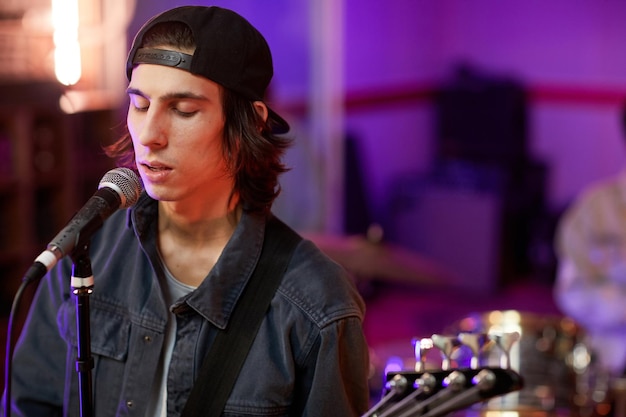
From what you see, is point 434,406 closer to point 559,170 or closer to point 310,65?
point 310,65

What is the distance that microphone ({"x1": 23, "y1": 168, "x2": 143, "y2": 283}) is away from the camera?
5.04 ft

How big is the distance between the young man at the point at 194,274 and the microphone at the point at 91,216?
0.06 meters

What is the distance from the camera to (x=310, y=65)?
657cm

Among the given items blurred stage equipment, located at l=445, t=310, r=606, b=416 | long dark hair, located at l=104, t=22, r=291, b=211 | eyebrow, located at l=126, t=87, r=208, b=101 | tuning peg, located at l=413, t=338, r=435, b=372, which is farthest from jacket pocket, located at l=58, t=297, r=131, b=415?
blurred stage equipment, located at l=445, t=310, r=606, b=416

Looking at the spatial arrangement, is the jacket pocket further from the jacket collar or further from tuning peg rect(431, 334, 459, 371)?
tuning peg rect(431, 334, 459, 371)

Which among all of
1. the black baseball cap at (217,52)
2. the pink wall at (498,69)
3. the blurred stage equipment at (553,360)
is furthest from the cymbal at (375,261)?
the pink wall at (498,69)

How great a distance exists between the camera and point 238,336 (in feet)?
6.18

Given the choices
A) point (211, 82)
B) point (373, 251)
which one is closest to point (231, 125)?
point (211, 82)

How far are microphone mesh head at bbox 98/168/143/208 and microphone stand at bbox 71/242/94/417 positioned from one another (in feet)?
0.39

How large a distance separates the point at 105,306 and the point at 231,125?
0.46 metres

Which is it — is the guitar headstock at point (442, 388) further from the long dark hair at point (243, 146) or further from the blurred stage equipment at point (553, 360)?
the blurred stage equipment at point (553, 360)

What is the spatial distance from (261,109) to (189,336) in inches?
17.7

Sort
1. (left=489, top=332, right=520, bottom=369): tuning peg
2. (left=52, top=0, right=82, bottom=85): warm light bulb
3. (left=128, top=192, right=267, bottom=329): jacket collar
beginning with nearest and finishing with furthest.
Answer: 1. (left=489, top=332, right=520, bottom=369): tuning peg
2. (left=128, top=192, right=267, bottom=329): jacket collar
3. (left=52, top=0, right=82, bottom=85): warm light bulb

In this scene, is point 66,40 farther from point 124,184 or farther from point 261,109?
point 124,184
